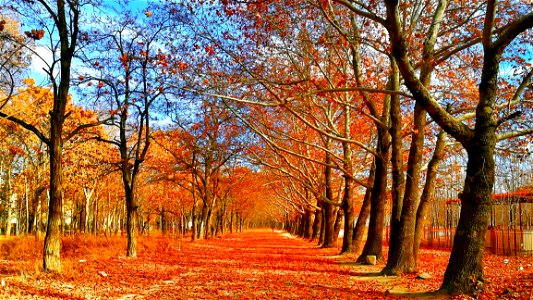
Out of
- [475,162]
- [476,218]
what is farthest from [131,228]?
[475,162]

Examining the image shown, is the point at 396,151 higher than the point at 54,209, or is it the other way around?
the point at 396,151

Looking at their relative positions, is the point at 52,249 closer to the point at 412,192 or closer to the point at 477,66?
the point at 412,192

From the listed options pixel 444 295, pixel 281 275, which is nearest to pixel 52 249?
pixel 281 275

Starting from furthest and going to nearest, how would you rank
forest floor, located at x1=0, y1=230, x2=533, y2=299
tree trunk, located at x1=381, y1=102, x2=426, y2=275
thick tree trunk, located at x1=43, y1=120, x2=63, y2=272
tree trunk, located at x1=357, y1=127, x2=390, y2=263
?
1. tree trunk, located at x1=357, y1=127, x2=390, y2=263
2. tree trunk, located at x1=381, y1=102, x2=426, y2=275
3. thick tree trunk, located at x1=43, y1=120, x2=63, y2=272
4. forest floor, located at x1=0, y1=230, x2=533, y2=299

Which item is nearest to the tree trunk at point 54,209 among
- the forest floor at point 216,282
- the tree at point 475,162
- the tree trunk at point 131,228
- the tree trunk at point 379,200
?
the forest floor at point 216,282

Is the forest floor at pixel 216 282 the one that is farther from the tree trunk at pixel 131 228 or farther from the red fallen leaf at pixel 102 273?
the tree trunk at pixel 131 228

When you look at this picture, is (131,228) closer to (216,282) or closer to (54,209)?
(54,209)

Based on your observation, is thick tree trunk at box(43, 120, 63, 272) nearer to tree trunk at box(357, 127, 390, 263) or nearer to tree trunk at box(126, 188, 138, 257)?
tree trunk at box(126, 188, 138, 257)

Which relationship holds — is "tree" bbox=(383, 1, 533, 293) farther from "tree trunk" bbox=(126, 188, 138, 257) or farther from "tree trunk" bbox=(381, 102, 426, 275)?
"tree trunk" bbox=(126, 188, 138, 257)

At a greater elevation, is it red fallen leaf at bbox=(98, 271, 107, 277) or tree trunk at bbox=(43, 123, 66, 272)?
tree trunk at bbox=(43, 123, 66, 272)

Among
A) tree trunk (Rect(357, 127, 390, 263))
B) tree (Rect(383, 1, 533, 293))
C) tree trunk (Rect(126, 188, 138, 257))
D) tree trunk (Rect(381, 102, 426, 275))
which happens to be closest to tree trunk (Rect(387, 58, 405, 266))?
tree trunk (Rect(381, 102, 426, 275))

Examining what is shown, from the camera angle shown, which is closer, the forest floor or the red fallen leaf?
the forest floor

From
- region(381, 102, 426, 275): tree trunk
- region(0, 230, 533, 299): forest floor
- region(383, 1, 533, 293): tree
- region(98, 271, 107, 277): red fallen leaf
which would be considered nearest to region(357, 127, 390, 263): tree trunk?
region(0, 230, 533, 299): forest floor

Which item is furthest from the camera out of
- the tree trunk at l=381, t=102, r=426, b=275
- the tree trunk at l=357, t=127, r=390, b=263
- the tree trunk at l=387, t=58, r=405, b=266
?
the tree trunk at l=357, t=127, r=390, b=263
